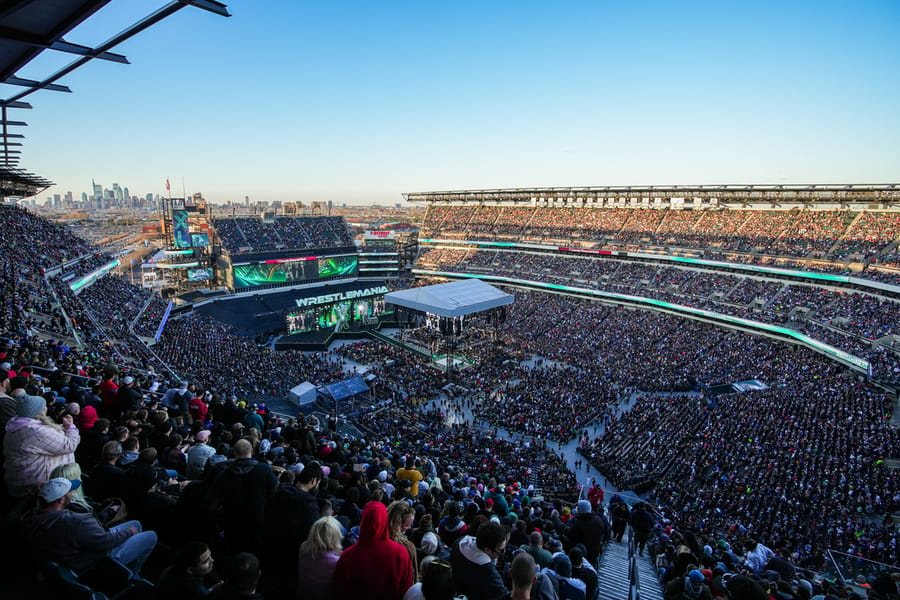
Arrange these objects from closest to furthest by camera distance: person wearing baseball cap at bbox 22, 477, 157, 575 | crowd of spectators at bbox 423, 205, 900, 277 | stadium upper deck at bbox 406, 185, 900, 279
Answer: person wearing baseball cap at bbox 22, 477, 157, 575 < crowd of spectators at bbox 423, 205, 900, 277 < stadium upper deck at bbox 406, 185, 900, 279

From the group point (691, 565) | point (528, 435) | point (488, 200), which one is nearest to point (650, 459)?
point (528, 435)

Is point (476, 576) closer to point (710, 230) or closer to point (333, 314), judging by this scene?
point (333, 314)

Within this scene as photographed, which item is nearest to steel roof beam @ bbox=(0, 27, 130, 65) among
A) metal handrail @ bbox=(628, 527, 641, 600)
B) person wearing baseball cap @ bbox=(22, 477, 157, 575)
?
person wearing baseball cap @ bbox=(22, 477, 157, 575)

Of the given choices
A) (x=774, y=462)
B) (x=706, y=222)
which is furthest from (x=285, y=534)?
(x=706, y=222)

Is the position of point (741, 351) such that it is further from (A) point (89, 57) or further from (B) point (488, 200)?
(B) point (488, 200)

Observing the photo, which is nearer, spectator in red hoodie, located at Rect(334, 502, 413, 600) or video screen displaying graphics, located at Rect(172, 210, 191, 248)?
spectator in red hoodie, located at Rect(334, 502, 413, 600)

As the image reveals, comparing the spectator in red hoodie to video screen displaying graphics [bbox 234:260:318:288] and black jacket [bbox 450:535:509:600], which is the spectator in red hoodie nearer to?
black jacket [bbox 450:535:509:600]
